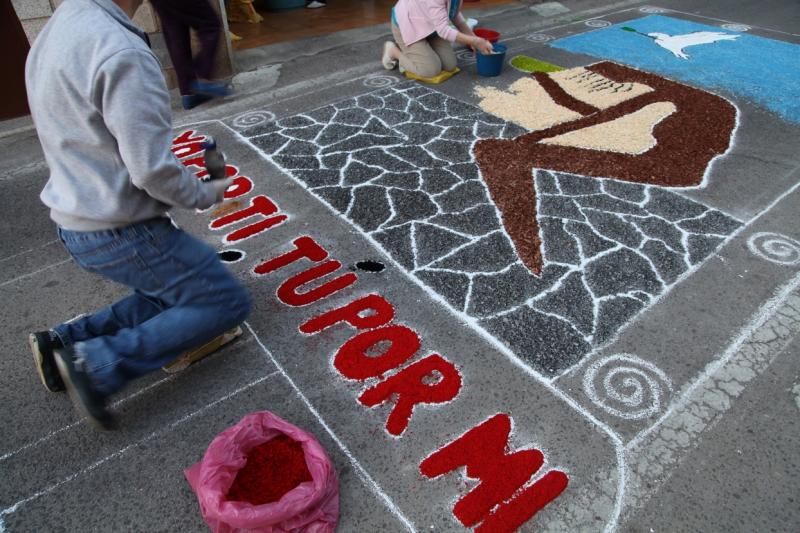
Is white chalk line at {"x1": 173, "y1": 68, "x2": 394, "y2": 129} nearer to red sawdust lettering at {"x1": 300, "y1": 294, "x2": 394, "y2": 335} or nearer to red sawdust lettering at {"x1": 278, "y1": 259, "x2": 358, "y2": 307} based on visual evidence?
red sawdust lettering at {"x1": 278, "y1": 259, "x2": 358, "y2": 307}

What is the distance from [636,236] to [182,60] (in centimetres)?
388

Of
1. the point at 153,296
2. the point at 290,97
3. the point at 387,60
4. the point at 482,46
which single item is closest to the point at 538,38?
the point at 482,46

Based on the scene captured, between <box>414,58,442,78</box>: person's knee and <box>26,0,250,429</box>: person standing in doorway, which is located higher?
<box>26,0,250,429</box>: person standing in doorway

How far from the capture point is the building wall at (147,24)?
406cm

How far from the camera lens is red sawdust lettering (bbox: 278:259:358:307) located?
2636 millimetres

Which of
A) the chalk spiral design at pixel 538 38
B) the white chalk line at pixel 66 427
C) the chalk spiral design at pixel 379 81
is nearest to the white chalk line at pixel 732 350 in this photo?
the white chalk line at pixel 66 427

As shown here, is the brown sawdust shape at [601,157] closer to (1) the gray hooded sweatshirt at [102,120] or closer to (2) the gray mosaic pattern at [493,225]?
(2) the gray mosaic pattern at [493,225]

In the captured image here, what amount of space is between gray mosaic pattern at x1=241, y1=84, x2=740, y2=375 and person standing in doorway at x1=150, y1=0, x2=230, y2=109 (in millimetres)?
780

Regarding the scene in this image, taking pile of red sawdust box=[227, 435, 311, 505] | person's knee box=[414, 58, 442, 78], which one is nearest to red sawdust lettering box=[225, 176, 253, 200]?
pile of red sawdust box=[227, 435, 311, 505]

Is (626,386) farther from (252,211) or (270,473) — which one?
(252,211)

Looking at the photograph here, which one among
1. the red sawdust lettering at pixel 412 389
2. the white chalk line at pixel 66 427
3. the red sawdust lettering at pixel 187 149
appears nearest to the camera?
the white chalk line at pixel 66 427

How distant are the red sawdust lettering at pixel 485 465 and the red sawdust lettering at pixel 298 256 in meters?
1.33

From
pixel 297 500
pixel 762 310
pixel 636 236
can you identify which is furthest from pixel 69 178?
pixel 762 310

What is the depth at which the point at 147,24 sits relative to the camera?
14.9ft
